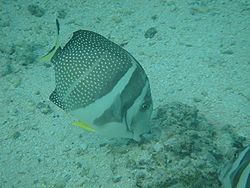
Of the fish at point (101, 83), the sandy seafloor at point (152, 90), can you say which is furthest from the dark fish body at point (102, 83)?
the sandy seafloor at point (152, 90)

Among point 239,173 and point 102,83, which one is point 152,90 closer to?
point 102,83

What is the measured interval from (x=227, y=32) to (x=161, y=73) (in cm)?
211

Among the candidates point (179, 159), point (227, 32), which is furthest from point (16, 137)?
point (227, 32)

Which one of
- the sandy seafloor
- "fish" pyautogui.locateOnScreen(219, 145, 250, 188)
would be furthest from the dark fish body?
"fish" pyautogui.locateOnScreen(219, 145, 250, 188)

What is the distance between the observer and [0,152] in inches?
138

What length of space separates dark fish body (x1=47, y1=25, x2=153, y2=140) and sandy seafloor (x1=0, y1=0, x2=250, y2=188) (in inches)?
24.8

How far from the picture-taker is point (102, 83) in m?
2.23

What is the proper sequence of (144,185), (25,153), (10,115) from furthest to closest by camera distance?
1. (10,115)
2. (25,153)
3. (144,185)

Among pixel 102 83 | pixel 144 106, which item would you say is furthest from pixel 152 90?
pixel 102 83

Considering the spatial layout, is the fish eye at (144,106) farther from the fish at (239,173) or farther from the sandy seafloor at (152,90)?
the fish at (239,173)

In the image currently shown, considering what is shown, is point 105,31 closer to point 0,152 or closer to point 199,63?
point 199,63

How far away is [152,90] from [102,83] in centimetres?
210

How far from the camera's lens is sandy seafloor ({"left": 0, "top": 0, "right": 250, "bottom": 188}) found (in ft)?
8.64

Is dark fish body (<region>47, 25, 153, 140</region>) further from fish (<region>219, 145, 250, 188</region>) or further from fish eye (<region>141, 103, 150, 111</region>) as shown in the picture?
fish (<region>219, 145, 250, 188</region>)
